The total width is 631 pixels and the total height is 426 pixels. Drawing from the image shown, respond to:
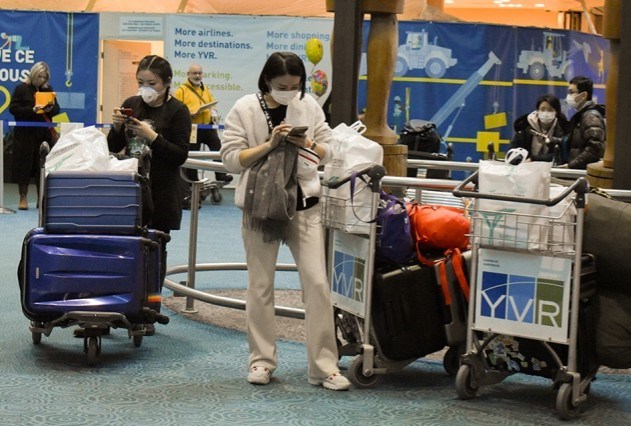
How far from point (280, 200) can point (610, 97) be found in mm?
2035

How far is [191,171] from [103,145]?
2016 mm

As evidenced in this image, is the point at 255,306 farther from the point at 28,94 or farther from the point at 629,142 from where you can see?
the point at 28,94

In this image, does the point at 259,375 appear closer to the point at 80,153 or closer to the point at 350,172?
the point at 350,172

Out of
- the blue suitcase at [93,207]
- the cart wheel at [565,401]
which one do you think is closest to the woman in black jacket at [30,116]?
the blue suitcase at [93,207]

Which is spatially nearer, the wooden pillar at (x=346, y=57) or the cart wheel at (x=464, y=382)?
the cart wheel at (x=464, y=382)

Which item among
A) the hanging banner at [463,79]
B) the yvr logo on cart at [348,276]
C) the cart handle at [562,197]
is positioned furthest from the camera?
the hanging banner at [463,79]

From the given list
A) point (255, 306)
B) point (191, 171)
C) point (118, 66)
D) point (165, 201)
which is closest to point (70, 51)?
point (118, 66)

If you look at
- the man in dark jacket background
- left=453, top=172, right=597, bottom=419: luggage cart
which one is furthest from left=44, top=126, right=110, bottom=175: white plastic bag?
the man in dark jacket background

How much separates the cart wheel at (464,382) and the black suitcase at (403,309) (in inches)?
13.2

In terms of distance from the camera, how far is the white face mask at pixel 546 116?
32.7 ft

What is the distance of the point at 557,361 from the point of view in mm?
4984

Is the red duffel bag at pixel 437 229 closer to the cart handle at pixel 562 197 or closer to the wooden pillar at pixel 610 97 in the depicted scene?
the cart handle at pixel 562 197

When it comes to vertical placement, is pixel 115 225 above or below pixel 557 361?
above

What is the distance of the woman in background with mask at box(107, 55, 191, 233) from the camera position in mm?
6156
